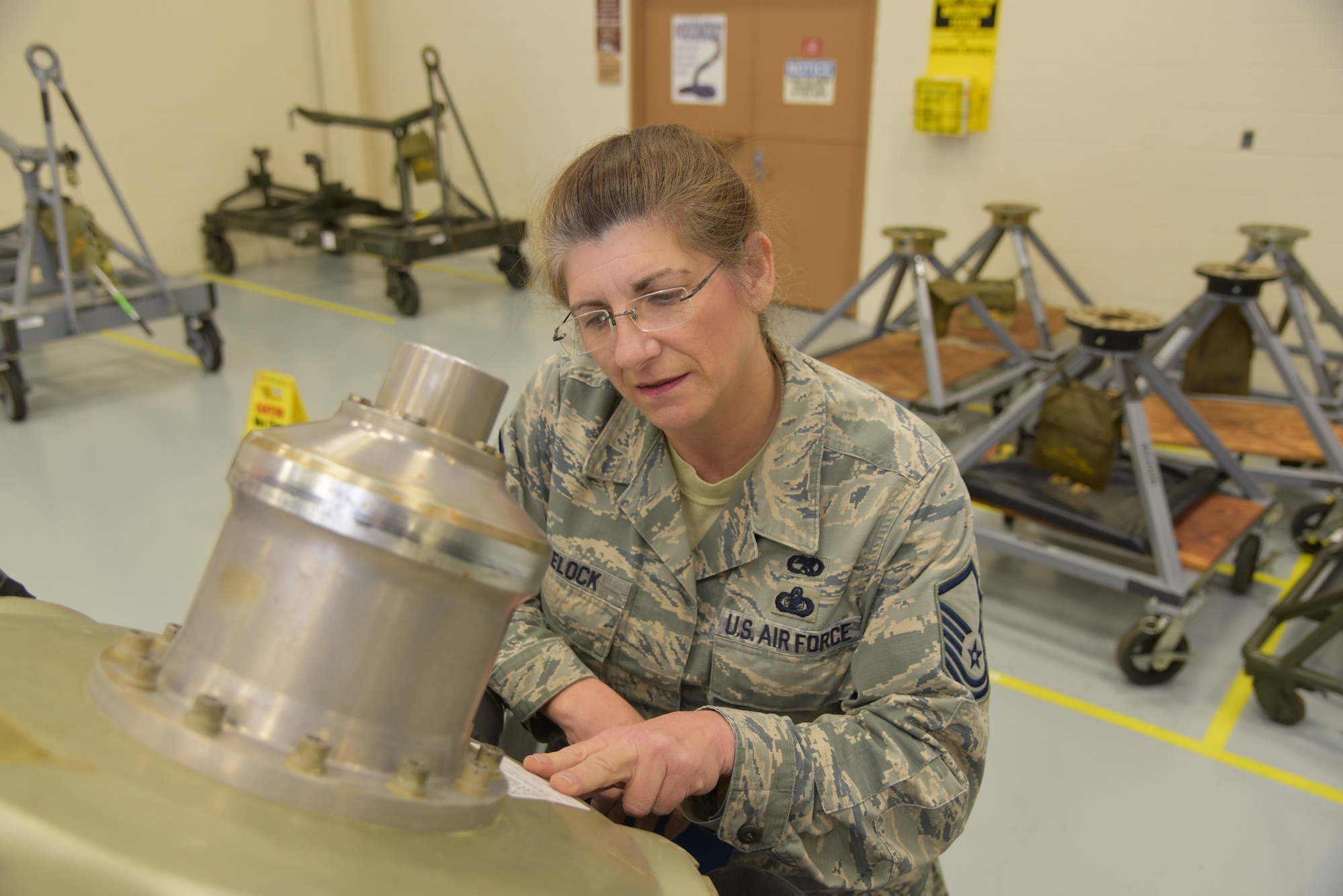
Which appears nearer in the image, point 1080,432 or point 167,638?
point 167,638

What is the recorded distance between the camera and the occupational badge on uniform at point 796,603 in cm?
121

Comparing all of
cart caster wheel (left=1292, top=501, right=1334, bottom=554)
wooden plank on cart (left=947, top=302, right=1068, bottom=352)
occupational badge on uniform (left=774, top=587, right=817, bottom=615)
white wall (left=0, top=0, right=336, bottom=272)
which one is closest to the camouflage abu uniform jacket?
occupational badge on uniform (left=774, top=587, right=817, bottom=615)

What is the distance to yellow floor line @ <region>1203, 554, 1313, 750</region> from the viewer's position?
96.4 inches

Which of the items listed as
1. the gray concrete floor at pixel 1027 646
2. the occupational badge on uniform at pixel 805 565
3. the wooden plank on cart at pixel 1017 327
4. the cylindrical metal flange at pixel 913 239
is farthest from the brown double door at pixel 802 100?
the occupational badge on uniform at pixel 805 565

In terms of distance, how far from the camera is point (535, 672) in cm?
123

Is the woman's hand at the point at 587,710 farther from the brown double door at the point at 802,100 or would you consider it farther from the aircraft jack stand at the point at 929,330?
the brown double door at the point at 802,100

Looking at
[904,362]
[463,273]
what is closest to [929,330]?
[904,362]

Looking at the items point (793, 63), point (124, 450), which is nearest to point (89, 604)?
point (124, 450)

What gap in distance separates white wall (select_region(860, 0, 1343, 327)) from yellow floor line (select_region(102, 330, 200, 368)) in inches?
151

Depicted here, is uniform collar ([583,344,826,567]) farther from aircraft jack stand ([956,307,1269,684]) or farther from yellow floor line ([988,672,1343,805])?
yellow floor line ([988,672,1343,805])

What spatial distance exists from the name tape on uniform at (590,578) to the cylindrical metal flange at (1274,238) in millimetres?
3440

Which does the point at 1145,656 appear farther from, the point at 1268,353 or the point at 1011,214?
the point at 1011,214

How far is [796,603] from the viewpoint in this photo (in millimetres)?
1216

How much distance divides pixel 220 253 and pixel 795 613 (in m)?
6.49
